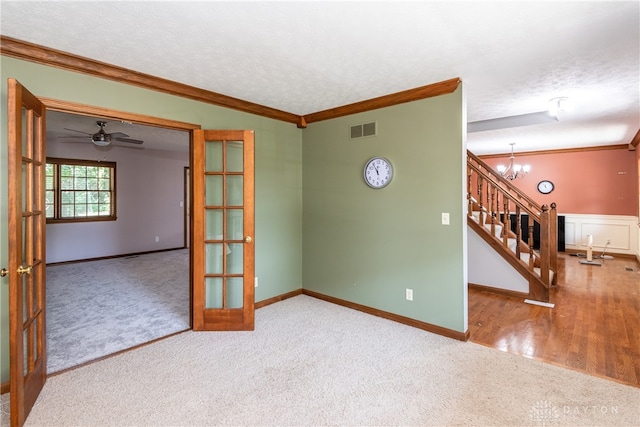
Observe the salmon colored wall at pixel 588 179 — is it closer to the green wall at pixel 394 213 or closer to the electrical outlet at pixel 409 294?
the green wall at pixel 394 213

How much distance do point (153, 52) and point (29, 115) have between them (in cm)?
91

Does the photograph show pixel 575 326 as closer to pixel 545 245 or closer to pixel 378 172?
pixel 545 245

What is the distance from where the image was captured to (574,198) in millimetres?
7539

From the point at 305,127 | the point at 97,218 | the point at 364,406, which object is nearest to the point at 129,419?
the point at 364,406

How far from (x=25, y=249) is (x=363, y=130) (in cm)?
314

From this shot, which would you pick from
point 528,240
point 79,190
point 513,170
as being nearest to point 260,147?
point 528,240

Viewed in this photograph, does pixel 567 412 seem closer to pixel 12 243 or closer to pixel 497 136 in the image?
pixel 12 243

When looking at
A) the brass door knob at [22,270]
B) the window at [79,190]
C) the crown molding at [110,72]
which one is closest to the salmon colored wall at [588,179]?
the crown molding at [110,72]

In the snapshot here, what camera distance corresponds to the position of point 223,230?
11.2 ft

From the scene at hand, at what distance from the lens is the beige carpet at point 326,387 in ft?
6.61

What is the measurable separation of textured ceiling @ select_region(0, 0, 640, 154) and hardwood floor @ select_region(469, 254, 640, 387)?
7.91 ft

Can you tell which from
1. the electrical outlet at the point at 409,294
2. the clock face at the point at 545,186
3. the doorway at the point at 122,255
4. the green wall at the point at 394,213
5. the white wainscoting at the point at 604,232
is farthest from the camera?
the clock face at the point at 545,186

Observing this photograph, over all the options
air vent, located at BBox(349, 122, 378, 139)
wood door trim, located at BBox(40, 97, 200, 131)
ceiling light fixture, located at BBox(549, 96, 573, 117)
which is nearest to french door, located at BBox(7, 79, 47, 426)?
wood door trim, located at BBox(40, 97, 200, 131)

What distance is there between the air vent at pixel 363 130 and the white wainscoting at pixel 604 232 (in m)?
6.45
